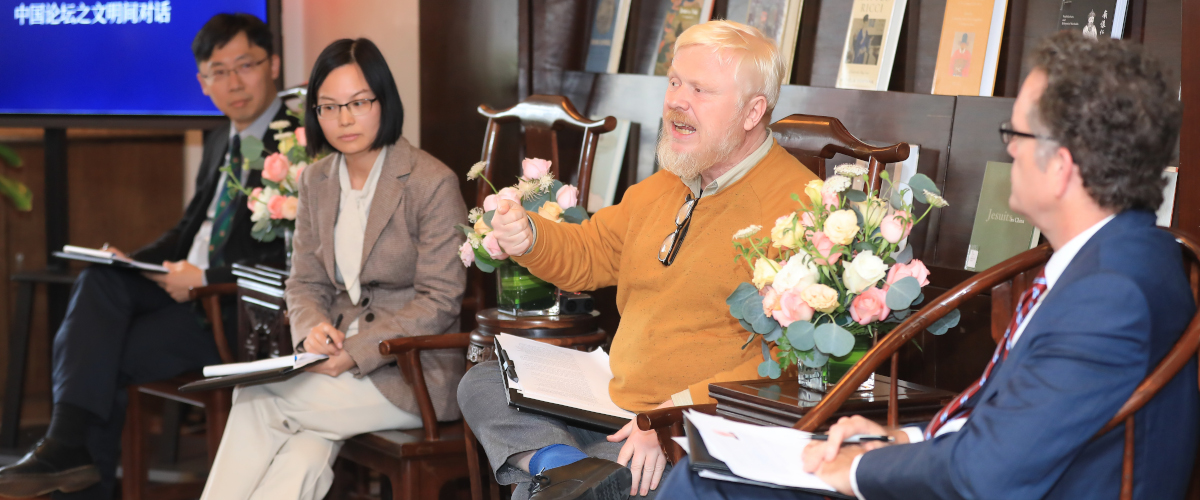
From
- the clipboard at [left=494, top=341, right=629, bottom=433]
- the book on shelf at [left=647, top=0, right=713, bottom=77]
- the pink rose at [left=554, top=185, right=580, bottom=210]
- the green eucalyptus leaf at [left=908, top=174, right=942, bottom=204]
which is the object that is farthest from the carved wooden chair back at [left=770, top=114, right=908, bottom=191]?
the book on shelf at [left=647, top=0, right=713, bottom=77]

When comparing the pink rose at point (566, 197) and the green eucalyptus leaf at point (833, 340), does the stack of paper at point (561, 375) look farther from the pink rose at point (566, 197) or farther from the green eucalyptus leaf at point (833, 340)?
the green eucalyptus leaf at point (833, 340)

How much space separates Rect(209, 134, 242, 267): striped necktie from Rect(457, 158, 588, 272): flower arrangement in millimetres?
1197

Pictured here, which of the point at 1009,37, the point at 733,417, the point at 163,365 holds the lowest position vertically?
the point at 163,365

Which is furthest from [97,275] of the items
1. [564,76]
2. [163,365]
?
[564,76]

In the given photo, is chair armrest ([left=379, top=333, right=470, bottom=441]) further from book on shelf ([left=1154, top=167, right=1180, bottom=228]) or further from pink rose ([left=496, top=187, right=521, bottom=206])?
book on shelf ([left=1154, top=167, right=1180, bottom=228])

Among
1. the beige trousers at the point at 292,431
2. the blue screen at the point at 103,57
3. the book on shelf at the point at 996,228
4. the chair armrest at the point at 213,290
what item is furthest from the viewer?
the blue screen at the point at 103,57

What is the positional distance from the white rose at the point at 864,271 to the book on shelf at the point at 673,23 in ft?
4.93

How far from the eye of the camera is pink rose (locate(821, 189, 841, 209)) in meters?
1.60

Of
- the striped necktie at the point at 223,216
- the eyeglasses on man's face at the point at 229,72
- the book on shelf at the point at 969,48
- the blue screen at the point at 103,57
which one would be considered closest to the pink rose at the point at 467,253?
the book on shelf at the point at 969,48

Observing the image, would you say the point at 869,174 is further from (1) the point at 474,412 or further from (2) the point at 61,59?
(2) the point at 61,59

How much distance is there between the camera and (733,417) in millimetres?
1611

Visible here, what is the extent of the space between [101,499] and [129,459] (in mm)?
136

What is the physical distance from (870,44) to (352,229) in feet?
4.49

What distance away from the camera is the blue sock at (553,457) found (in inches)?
74.4
